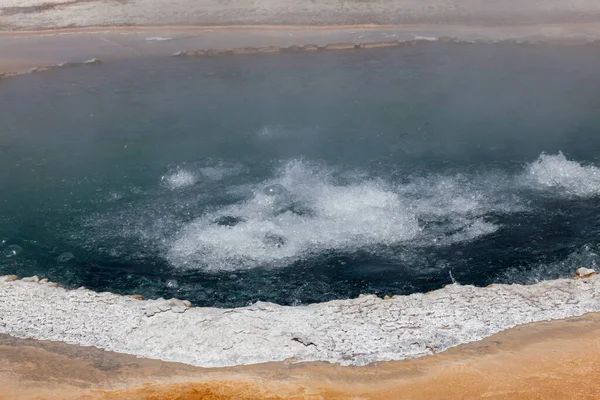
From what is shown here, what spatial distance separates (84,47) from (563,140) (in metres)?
9.15

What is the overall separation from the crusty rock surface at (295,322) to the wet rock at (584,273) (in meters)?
0.17

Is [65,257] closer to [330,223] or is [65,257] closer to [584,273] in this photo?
[330,223]

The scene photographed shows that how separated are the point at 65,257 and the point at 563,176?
6177 mm

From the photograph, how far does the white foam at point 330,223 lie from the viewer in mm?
6837

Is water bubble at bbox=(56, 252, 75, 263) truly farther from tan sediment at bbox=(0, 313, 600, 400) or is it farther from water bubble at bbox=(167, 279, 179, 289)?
tan sediment at bbox=(0, 313, 600, 400)

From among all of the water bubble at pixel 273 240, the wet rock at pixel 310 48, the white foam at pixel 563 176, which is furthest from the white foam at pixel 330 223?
the wet rock at pixel 310 48

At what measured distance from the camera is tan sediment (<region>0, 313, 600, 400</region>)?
4766 millimetres

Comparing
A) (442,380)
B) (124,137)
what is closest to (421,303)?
(442,380)

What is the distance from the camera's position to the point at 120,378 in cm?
500

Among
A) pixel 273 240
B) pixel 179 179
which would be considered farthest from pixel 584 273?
pixel 179 179

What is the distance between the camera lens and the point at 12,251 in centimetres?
704

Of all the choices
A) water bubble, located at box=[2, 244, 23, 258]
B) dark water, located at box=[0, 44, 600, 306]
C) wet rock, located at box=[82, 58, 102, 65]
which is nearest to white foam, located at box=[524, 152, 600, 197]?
dark water, located at box=[0, 44, 600, 306]

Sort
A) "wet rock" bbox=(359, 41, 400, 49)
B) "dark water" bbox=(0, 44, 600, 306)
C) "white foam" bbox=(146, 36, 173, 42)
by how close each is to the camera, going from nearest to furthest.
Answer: "dark water" bbox=(0, 44, 600, 306) → "wet rock" bbox=(359, 41, 400, 49) → "white foam" bbox=(146, 36, 173, 42)

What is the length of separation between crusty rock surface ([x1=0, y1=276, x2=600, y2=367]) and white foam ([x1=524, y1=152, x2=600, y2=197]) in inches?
88.6
